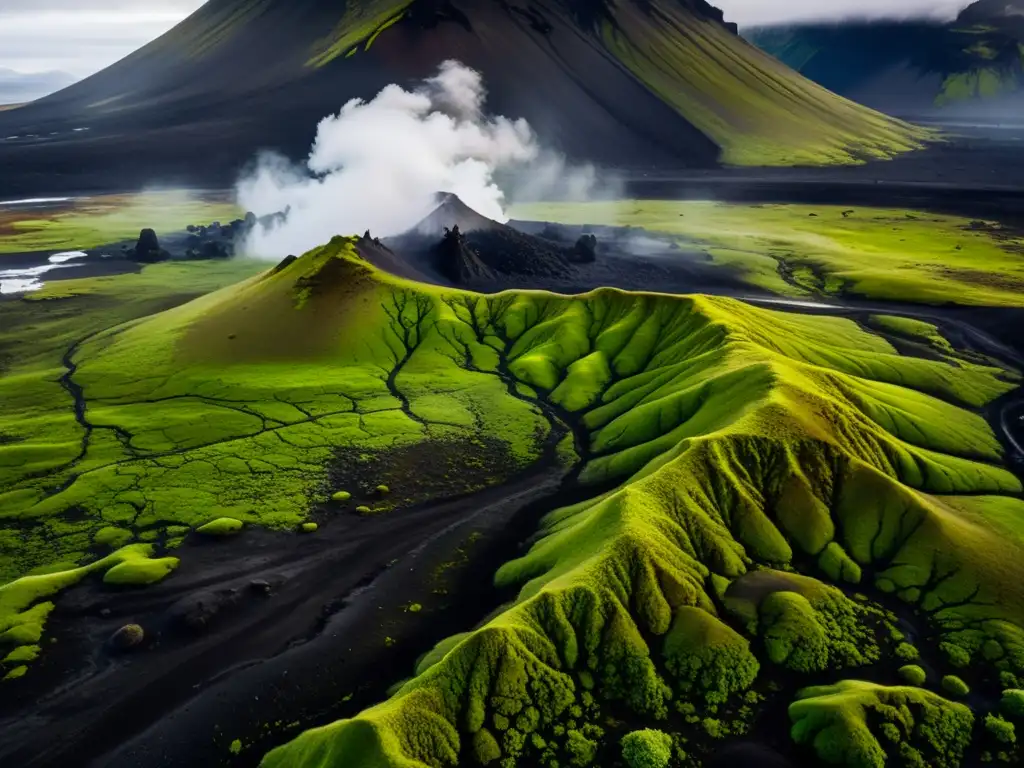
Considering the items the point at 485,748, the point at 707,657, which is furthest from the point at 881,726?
the point at 485,748

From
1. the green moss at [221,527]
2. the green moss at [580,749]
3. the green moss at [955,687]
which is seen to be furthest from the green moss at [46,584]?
the green moss at [955,687]

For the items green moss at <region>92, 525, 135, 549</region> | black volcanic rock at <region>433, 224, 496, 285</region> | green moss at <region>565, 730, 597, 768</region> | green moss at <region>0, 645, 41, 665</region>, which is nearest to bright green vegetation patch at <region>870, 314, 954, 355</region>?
black volcanic rock at <region>433, 224, 496, 285</region>

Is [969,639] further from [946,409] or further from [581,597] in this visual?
[946,409]

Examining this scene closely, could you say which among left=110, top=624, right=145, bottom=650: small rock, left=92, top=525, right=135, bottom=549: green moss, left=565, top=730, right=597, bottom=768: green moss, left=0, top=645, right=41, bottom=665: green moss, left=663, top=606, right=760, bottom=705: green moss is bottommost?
left=0, top=645, right=41, bottom=665: green moss

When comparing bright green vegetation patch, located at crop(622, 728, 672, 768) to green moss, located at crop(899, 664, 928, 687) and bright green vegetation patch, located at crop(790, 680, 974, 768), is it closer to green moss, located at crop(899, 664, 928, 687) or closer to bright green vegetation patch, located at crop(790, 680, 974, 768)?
bright green vegetation patch, located at crop(790, 680, 974, 768)

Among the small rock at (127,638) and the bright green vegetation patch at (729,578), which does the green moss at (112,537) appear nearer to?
the small rock at (127,638)

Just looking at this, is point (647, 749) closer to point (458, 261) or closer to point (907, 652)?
point (907, 652)
